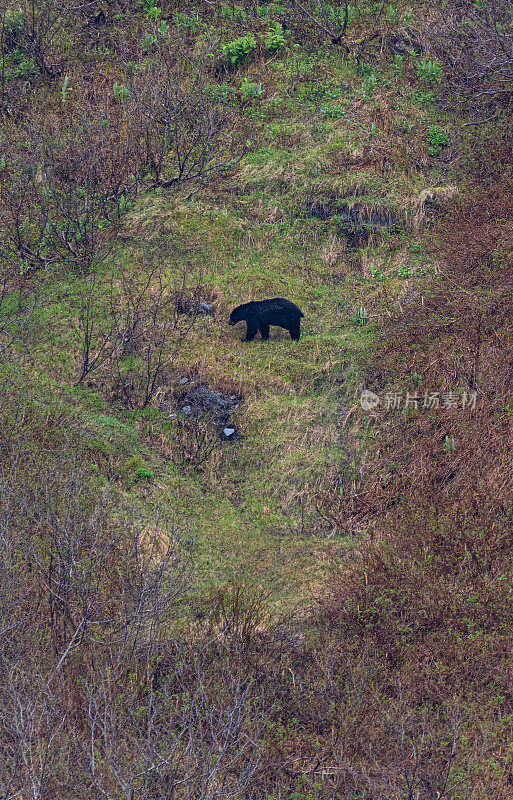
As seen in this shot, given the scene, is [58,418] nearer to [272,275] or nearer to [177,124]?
[272,275]

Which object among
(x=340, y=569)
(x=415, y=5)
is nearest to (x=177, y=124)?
(x=415, y=5)

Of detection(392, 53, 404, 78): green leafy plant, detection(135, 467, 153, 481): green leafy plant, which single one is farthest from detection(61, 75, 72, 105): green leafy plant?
detection(135, 467, 153, 481): green leafy plant

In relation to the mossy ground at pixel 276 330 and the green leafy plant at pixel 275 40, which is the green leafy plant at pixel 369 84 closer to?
the mossy ground at pixel 276 330

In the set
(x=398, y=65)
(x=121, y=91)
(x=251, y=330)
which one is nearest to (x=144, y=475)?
(x=251, y=330)

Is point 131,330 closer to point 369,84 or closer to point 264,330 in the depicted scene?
point 264,330

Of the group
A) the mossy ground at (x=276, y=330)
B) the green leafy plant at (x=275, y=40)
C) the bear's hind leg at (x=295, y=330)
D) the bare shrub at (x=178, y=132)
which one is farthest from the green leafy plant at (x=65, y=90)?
the bear's hind leg at (x=295, y=330)

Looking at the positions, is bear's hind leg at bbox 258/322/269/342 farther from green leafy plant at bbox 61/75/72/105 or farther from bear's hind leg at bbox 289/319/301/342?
green leafy plant at bbox 61/75/72/105

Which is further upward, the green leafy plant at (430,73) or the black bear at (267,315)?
the green leafy plant at (430,73)
